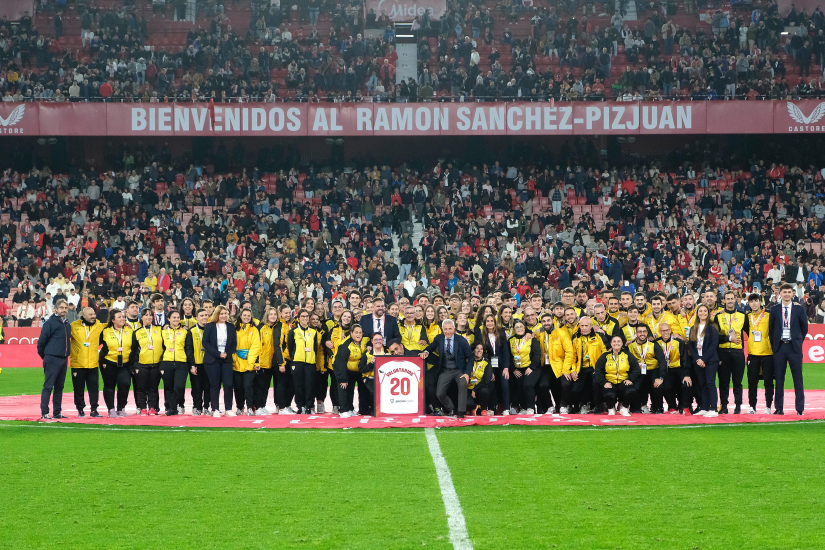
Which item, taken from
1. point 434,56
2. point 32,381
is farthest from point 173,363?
point 434,56

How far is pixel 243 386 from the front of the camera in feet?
47.7

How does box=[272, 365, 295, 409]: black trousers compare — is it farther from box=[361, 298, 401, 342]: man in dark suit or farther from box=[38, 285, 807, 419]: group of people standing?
box=[361, 298, 401, 342]: man in dark suit

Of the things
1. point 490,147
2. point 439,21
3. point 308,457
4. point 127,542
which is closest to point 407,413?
point 308,457

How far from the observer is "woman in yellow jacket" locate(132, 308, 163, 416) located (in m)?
14.3

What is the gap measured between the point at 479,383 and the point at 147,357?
4850mm

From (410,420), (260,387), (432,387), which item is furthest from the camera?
(260,387)

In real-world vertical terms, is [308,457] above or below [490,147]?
below

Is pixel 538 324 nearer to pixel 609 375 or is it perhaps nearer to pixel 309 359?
pixel 609 375

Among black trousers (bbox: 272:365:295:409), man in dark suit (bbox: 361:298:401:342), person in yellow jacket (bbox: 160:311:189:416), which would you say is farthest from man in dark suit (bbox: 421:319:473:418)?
person in yellow jacket (bbox: 160:311:189:416)

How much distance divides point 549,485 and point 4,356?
19.4 metres

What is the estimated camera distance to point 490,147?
120 ft

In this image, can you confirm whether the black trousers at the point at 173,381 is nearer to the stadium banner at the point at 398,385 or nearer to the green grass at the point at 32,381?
the stadium banner at the point at 398,385

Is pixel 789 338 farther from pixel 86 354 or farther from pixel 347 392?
pixel 86 354

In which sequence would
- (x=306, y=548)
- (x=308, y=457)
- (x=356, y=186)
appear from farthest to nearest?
(x=356, y=186) → (x=308, y=457) → (x=306, y=548)
